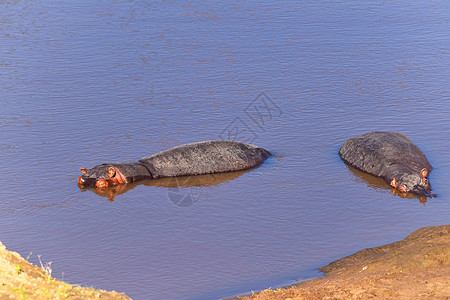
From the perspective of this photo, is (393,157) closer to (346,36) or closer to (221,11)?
(346,36)

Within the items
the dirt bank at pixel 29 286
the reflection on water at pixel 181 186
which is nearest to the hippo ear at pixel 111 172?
the reflection on water at pixel 181 186

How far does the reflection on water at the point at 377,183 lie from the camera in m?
11.8

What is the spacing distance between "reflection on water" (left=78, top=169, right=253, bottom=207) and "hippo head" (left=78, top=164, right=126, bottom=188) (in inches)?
3.9

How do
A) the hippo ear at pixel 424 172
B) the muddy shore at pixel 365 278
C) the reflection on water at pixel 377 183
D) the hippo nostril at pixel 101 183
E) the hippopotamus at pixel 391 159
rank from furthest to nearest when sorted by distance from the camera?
the hippo nostril at pixel 101 183
the hippopotamus at pixel 391 159
the hippo ear at pixel 424 172
the reflection on water at pixel 377 183
the muddy shore at pixel 365 278

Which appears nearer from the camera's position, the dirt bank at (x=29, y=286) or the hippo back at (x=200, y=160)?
the dirt bank at (x=29, y=286)

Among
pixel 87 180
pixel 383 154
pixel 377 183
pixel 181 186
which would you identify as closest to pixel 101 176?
pixel 87 180

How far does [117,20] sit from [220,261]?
46.9 ft

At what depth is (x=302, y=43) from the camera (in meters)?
20.6

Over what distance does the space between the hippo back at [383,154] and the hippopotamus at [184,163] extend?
174cm

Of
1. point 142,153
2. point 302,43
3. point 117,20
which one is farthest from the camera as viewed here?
point 117,20

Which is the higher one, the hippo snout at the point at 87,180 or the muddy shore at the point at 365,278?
the hippo snout at the point at 87,180

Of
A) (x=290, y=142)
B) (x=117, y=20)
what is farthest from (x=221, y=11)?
(x=290, y=142)

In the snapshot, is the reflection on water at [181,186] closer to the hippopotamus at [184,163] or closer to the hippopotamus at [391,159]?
the hippopotamus at [184,163]

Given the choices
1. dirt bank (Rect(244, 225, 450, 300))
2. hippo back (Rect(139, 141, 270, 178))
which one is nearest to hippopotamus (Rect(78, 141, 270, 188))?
hippo back (Rect(139, 141, 270, 178))
